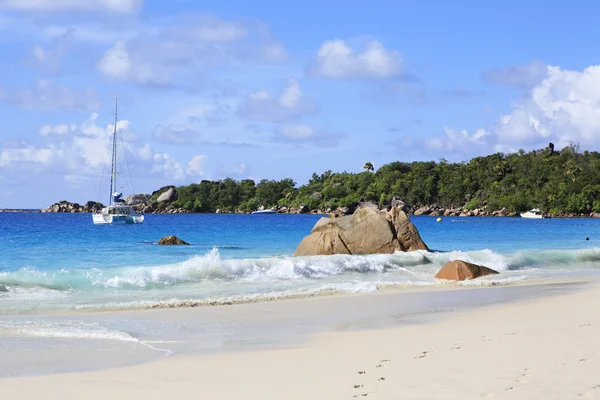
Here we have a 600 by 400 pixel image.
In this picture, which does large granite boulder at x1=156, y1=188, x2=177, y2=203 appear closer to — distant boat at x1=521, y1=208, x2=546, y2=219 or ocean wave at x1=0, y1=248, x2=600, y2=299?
distant boat at x1=521, y1=208, x2=546, y2=219

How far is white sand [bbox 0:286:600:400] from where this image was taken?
741cm

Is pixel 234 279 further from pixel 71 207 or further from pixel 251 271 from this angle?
pixel 71 207

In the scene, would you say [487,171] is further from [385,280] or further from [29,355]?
[29,355]

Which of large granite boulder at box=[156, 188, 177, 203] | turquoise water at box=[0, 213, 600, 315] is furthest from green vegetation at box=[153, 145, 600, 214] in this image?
turquoise water at box=[0, 213, 600, 315]

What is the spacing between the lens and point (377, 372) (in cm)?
835

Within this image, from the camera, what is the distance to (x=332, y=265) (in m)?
24.4

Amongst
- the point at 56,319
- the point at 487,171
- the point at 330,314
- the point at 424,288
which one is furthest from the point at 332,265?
the point at 487,171

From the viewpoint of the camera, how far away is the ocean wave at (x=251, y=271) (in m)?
18.9

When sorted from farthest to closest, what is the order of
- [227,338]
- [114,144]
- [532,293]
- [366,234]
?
[114,144] < [366,234] < [532,293] < [227,338]

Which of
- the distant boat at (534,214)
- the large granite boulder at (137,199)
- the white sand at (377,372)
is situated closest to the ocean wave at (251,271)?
the white sand at (377,372)

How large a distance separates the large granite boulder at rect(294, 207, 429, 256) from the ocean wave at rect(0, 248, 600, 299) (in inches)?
33.5

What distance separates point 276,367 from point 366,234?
19.6 meters

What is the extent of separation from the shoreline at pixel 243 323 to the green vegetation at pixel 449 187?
108m

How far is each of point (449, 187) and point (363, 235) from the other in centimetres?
11427
